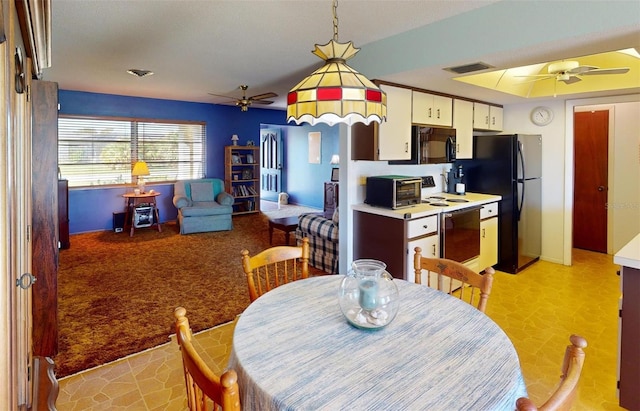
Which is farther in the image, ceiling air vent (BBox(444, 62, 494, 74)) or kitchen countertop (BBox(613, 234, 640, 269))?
ceiling air vent (BBox(444, 62, 494, 74))

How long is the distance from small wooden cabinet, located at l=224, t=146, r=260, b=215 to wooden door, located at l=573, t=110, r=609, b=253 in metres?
5.84

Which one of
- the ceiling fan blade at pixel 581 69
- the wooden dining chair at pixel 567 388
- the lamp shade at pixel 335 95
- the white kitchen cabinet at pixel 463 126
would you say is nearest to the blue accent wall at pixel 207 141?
the white kitchen cabinet at pixel 463 126

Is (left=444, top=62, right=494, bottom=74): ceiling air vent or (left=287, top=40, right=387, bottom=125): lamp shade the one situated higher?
(left=444, top=62, right=494, bottom=74): ceiling air vent

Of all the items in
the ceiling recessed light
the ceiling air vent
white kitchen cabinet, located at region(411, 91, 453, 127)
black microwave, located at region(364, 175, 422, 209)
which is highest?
the ceiling recessed light

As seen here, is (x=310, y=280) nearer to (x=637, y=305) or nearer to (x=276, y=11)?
(x=637, y=305)

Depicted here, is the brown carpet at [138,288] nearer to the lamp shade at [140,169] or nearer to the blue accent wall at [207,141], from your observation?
the blue accent wall at [207,141]

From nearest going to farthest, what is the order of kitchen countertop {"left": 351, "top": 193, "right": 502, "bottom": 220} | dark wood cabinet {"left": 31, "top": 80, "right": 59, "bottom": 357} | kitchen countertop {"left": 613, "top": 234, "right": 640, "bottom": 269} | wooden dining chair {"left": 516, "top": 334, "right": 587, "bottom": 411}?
1. wooden dining chair {"left": 516, "top": 334, "right": 587, "bottom": 411}
2. kitchen countertop {"left": 613, "top": 234, "right": 640, "bottom": 269}
3. dark wood cabinet {"left": 31, "top": 80, "right": 59, "bottom": 357}
4. kitchen countertop {"left": 351, "top": 193, "right": 502, "bottom": 220}

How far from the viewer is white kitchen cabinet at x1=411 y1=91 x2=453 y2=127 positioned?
149 inches

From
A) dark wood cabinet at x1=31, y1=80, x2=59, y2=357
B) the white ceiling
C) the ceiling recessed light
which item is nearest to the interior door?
the ceiling recessed light

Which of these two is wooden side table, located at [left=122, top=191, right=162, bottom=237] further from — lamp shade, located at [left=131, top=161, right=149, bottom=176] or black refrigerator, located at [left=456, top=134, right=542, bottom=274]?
black refrigerator, located at [left=456, top=134, right=542, bottom=274]

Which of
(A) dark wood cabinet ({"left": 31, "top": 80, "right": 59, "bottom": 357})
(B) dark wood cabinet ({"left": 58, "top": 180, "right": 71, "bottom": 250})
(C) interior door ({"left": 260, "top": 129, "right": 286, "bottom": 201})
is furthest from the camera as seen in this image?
(C) interior door ({"left": 260, "top": 129, "right": 286, "bottom": 201})

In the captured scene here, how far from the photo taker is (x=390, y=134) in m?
3.53

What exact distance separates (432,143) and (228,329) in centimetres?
263

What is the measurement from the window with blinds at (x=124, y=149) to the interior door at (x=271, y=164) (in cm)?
276
